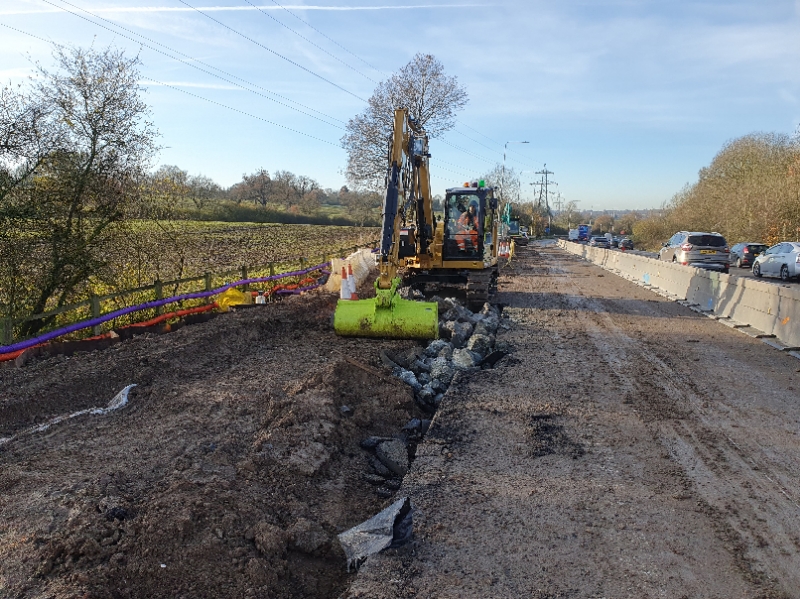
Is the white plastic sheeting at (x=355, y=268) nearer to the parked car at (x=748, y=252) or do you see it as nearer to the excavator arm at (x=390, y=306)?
the excavator arm at (x=390, y=306)

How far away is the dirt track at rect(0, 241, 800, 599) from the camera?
3600mm

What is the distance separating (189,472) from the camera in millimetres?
4750

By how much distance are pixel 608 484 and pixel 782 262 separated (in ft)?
71.6

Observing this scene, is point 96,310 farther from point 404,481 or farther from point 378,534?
point 378,534

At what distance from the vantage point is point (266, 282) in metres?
16.9

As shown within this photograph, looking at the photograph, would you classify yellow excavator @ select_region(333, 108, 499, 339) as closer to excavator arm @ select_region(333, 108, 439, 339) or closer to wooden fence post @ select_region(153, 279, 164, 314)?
excavator arm @ select_region(333, 108, 439, 339)

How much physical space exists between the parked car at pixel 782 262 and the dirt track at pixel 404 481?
15320 millimetres

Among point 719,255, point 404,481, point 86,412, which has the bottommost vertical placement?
point 404,481

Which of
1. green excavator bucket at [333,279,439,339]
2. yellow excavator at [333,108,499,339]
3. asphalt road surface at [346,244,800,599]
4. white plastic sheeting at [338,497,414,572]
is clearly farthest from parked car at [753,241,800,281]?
white plastic sheeting at [338,497,414,572]

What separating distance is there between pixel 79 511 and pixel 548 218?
11726 centimetres

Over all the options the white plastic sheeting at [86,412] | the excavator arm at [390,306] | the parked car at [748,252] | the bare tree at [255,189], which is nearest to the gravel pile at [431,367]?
the excavator arm at [390,306]

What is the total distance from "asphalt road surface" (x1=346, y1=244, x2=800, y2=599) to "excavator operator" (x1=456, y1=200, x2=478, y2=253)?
19.3 ft

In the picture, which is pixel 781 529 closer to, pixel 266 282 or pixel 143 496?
pixel 143 496

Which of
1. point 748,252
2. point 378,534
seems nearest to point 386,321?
point 378,534
